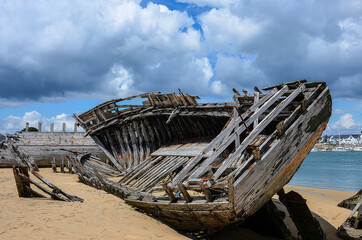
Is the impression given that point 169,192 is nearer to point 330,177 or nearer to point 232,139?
point 232,139

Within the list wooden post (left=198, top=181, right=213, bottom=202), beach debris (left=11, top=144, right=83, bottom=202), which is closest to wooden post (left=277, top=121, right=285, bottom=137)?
wooden post (left=198, top=181, right=213, bottom=202)

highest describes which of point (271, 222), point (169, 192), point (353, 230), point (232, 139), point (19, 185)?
point (232, 139)

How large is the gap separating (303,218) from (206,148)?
316cm

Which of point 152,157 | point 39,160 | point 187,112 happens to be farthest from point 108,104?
point 39,160

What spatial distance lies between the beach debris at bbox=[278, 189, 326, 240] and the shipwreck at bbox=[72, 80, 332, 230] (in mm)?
947

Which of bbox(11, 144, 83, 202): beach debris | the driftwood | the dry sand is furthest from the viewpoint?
bbox(11, 144, 83, 202): beach debris

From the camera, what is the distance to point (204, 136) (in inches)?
423

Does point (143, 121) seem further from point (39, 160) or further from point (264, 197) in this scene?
point (39, 160)

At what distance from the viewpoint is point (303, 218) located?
7.30 meters

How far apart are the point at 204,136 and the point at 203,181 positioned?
17.7 feet

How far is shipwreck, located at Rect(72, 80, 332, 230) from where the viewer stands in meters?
5.46

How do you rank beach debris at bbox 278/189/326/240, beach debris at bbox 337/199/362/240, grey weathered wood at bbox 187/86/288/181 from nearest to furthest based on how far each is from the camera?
grey weathered wood at bbox 187/86/288/181, beach debris at bbox 278/189/326/240, beach debris at bbox 337/199/362/240

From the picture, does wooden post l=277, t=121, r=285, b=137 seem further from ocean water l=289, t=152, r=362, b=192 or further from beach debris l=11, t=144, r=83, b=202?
ocean water l=289, t=152, r=362, b=192

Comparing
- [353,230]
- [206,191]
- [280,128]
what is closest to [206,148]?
[206,191]
